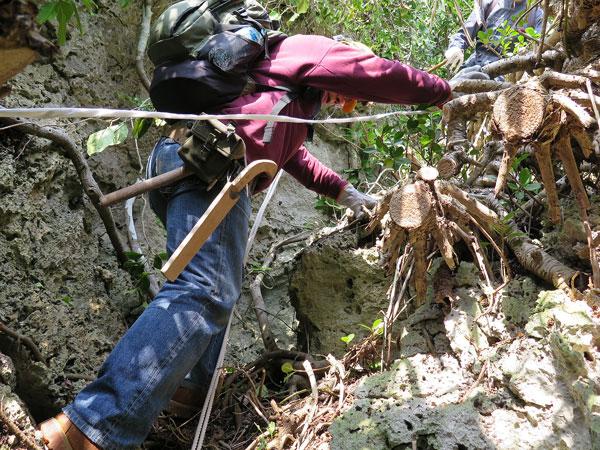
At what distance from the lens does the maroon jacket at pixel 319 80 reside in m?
1.76

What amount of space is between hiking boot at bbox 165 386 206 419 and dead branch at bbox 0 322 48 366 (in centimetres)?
48

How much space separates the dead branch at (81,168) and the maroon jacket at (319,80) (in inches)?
32.4

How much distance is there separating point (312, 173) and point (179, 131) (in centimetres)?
77

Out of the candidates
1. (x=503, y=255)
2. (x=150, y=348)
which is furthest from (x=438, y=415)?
(x=150, y=348)

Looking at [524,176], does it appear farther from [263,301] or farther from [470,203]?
[263,301]

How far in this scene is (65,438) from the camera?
4.50ft

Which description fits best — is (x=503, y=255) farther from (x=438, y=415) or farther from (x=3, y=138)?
(x=3, y=138)

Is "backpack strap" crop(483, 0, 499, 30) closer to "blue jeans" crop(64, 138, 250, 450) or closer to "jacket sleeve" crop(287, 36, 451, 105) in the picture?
"jacket sleeve" crop(287, 36, 451, 105)

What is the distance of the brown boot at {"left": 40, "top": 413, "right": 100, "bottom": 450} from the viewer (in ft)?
4.48

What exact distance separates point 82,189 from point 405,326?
1.67 m

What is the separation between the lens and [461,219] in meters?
1.80

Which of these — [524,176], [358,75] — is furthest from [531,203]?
[358,75]

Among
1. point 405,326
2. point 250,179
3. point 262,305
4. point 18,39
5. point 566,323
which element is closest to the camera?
point 18,39

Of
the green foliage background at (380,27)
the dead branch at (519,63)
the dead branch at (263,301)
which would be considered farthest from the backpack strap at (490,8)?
the dead branch at (263,301)
